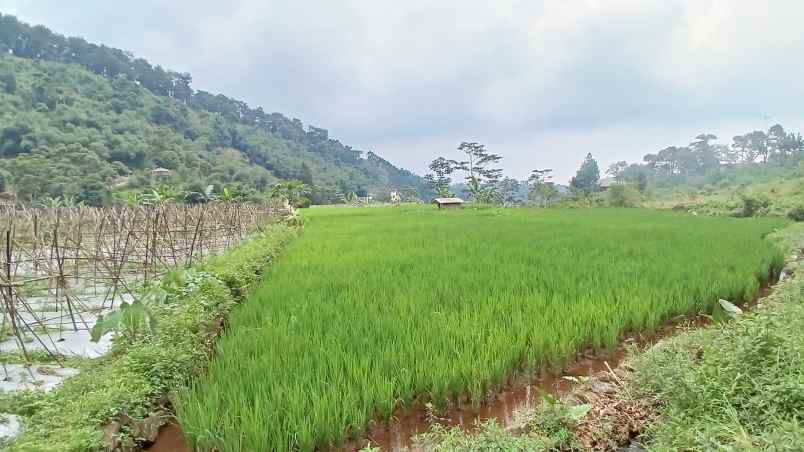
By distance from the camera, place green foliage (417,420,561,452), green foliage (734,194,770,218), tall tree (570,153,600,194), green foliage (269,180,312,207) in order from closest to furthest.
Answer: green foliage (417,420,561,452) < green foliage (734,194,770,218) < green foliage (269,180,312,207) < tall tree (570,153,600,194)

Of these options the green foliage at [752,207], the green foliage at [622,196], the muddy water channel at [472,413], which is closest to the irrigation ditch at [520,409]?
the muddy water channel at [472,413]

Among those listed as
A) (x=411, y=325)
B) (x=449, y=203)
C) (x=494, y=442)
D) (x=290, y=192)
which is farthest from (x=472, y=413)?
(x=290, y=192)

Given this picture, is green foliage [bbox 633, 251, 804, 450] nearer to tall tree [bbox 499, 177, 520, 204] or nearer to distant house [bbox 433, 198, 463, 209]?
distant house [bbox 433, 198, 463, 209]

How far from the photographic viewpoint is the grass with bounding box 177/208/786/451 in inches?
98.4

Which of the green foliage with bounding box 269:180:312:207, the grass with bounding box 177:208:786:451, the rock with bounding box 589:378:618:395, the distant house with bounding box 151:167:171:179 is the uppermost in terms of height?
the distant house with bounding box 151:167:171:179

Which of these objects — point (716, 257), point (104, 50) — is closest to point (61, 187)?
point (716, 257)

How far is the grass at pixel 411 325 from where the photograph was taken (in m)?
2.50

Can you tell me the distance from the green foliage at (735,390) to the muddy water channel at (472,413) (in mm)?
558

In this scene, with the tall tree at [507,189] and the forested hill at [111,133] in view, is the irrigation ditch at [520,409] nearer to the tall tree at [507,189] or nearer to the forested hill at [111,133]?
the forested hill at [111,133]

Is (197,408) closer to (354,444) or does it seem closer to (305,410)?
(305,410)

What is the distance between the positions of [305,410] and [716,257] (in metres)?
7.10

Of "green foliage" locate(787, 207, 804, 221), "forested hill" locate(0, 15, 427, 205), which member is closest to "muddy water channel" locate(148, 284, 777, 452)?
"green foliage" locate(787, 207, 804, 221)

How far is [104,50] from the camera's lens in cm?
7194

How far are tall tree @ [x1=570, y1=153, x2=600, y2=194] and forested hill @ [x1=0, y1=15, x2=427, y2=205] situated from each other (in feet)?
93.1
